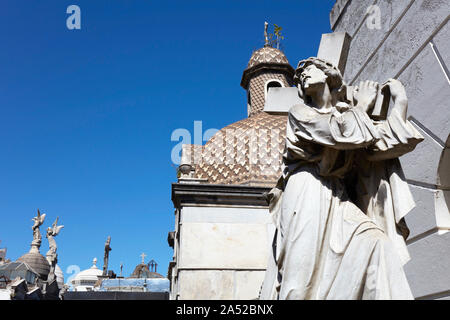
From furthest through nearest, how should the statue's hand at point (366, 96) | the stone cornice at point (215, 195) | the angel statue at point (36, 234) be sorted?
1. the angel statue at point (36, 234)
2. the stone cornice at point (215, 195)
3. the statue's hand at point (366, 96)

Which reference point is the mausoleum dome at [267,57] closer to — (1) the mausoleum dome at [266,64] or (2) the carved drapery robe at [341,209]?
(1) the mausoleum dome at [266,64]

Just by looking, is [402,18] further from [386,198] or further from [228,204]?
[228,204]

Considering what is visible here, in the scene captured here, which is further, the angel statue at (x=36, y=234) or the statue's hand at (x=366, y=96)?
the angel statue at (x=36, y=234)

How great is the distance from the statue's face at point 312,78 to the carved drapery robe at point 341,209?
238 mm

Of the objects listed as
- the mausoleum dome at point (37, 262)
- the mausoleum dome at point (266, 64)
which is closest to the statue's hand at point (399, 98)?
the mausoleum dome at point (266, 64)

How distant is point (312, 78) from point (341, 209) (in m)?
1.23

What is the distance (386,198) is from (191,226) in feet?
21.8

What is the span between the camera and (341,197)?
146 inches

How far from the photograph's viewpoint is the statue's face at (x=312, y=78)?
4027 mm

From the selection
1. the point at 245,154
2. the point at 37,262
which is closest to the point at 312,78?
the point at 245,154

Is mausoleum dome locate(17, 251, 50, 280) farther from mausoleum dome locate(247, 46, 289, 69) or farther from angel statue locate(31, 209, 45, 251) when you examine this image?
mausoleum dome locate(247, 46, 289, 69)

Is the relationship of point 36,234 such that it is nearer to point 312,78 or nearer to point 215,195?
point 215,195

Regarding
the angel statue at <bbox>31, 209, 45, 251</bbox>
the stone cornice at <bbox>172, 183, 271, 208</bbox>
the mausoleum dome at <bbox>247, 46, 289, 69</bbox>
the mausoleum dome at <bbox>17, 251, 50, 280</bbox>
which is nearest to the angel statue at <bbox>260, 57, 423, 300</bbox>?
the stone cornice at <bbox>172, 183, 271, 208</bbox>

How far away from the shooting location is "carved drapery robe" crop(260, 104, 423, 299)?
10.4 ft
